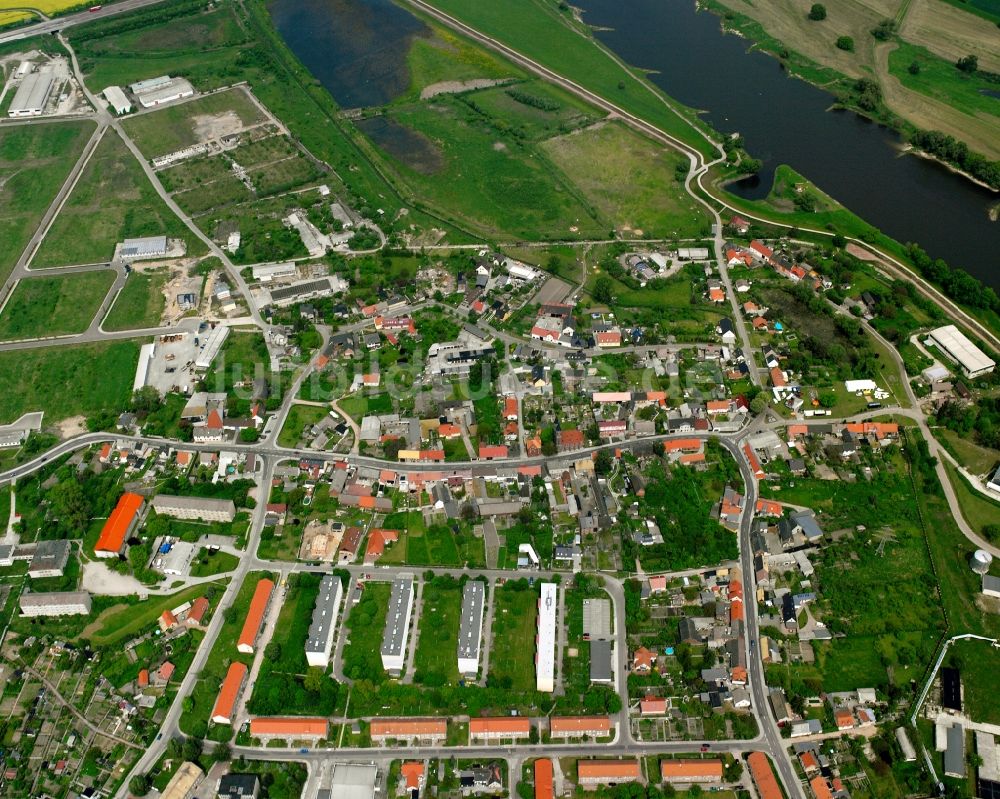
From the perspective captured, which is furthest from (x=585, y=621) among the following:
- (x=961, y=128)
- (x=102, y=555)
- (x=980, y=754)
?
(x=961, y=128)

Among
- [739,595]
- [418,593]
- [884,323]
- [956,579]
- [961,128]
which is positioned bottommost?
[418,593]

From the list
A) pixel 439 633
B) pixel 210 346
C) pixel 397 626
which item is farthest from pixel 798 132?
pixel 397 626

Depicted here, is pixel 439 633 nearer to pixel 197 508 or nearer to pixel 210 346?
pixel 197 508

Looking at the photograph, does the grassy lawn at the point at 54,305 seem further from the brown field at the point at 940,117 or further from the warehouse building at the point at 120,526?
the brown field at the point at 940,117

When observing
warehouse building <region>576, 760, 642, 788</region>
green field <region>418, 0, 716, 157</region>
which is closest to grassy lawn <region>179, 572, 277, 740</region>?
warehouse building <region>576, 760, 642, 788</region>

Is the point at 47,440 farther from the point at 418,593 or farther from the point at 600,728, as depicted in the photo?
the point at 600,728

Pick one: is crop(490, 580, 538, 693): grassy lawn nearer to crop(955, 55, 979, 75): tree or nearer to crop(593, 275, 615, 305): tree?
crop(593, 275, 615, 305): tree

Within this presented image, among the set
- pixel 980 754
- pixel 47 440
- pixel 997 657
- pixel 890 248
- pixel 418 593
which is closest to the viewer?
pixel 980 754

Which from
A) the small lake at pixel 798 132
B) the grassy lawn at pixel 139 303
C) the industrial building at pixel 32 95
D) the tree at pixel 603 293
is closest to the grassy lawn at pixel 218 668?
the grassy lawn at pixel 139 303
